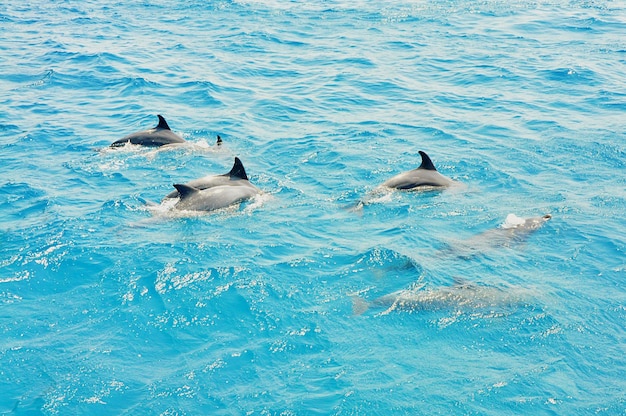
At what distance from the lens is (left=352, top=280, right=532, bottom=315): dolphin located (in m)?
10.9

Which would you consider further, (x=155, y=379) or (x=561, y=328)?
(x=561, y=328)

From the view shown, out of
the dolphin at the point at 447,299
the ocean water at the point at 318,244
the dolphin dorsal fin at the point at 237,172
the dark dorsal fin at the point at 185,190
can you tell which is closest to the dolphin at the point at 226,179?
the dolphin dorsal fin at the point at 237,172

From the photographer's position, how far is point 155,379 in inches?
372

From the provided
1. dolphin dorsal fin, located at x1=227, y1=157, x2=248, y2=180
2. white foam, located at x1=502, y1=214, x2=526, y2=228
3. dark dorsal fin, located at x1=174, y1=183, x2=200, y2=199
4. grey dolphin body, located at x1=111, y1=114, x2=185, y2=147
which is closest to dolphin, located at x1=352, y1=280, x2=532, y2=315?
white foam, located at x1=502, y1=214, x2=526, y2=228

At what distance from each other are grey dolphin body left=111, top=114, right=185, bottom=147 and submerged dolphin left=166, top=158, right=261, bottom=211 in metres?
3.46

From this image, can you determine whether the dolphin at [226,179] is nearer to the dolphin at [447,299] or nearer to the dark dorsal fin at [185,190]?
the dark dorsal fin at [185,190]

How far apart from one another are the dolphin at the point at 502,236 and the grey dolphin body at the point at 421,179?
7.04 feet

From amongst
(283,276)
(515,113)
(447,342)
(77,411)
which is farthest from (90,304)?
(515,113)

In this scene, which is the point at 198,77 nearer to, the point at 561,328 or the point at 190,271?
the point at 190,271

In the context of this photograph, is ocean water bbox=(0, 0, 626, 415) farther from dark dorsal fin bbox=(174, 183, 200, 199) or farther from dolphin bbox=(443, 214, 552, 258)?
dark dorsal fin bbox=(174, 183, 200, 199)

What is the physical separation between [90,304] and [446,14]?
98.1 feet

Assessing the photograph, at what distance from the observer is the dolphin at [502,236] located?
12844mm

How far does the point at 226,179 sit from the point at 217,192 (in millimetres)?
681

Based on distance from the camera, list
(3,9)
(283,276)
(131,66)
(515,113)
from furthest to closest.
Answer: (3,9)
(131,66)
(515,113)
(283,276)
